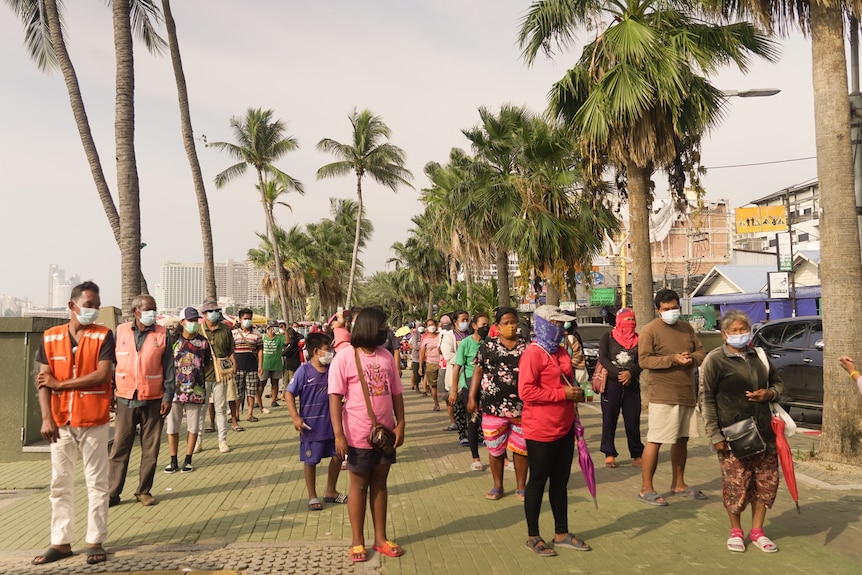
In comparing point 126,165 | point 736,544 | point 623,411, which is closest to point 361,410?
point 736,544

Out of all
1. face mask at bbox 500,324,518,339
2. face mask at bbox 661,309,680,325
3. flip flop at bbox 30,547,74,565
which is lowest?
flip flop at bbox 30,547,74,565

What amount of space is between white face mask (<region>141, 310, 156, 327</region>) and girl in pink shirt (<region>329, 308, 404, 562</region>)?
275 centimetres

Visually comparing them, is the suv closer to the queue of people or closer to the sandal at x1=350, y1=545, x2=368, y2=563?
the queue of people

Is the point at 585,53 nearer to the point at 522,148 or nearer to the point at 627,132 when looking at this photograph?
the point at 627,132

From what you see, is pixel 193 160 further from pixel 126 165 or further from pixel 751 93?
pixel 751 93

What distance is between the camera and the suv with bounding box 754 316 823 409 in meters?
11.9

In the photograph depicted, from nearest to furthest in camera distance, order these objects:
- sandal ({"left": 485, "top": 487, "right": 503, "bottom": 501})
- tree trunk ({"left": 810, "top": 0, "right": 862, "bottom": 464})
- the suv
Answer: sandal ({"left": 485, "top": 487, "right": 503, "bottom": 501}) < tree trunk ({"left": 810, "top": 0, "right": 862, "bottom": 464}) < the suv

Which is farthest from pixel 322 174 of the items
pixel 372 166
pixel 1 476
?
pixel 1 476

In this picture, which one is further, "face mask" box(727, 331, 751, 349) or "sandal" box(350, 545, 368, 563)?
"face mask" box(727, 331, 751, 349)

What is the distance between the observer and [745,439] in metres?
5.33

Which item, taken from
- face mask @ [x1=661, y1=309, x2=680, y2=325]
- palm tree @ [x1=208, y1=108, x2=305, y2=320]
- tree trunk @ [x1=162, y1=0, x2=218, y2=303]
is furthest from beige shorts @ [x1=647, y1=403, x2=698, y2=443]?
palm tree @ [x1=208, y1=108, x2=305, y2=320]

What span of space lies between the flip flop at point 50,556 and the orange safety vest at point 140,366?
1.89m

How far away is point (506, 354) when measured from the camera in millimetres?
6984

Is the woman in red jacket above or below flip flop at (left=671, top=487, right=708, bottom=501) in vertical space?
above
